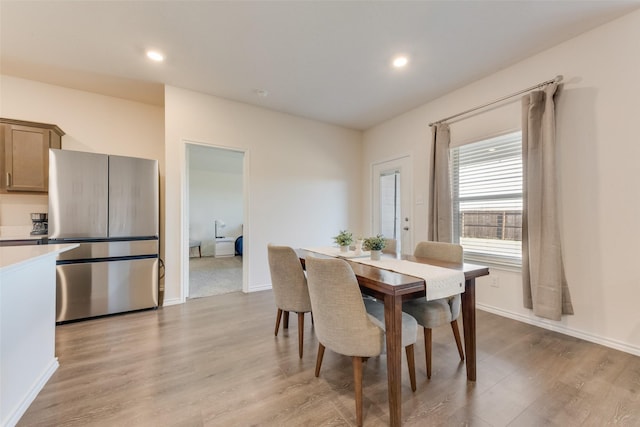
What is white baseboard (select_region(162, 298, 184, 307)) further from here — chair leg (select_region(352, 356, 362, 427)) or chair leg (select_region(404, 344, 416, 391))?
chair leg (select_region(404, 344, 416, 391))

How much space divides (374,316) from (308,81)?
9.17 ft

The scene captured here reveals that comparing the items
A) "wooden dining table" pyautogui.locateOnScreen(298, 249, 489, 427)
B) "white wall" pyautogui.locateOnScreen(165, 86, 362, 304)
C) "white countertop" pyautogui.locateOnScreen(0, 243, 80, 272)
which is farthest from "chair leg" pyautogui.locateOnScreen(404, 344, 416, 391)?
"white wall" pyautogui.locateOnScreen(165, 86, 362, 304)

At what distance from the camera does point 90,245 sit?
2732mm

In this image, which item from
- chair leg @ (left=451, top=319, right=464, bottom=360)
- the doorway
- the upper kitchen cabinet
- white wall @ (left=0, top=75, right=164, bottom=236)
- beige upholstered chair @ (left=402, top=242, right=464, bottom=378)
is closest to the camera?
beige upholstered chair @ (left=402, top=242, right=464, bottom=378)

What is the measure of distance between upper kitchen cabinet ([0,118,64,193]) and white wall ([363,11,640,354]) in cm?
538

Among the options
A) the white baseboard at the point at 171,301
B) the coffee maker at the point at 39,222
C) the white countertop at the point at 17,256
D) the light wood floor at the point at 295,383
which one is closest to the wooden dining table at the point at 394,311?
the light wood floor at the point at 295,383

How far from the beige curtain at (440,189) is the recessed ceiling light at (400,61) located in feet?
3.47

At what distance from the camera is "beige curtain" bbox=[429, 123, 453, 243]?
3.26 m

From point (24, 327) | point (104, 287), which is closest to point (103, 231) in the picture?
point (104, 287)

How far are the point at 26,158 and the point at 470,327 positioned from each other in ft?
15.3

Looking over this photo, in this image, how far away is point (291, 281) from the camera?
2000mm

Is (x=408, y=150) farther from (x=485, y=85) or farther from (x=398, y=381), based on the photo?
(x=398, y=381)

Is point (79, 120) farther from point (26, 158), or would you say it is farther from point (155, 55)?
point (155, 55)

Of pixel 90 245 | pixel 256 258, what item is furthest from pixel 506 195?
pixel 90 245
